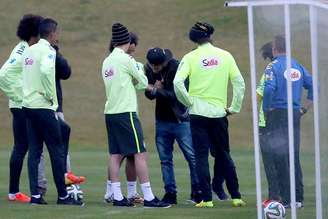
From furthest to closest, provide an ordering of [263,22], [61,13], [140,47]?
[61,13]
[140,47]
[263,22]

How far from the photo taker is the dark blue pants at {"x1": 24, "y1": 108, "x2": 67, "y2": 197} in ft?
41.8

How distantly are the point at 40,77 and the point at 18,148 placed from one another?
47.9 inches

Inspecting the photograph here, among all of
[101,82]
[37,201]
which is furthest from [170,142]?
[101,82]

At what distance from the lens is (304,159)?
9805mm

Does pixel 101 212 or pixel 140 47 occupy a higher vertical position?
pixel 140 47

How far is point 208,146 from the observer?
12.9 meters

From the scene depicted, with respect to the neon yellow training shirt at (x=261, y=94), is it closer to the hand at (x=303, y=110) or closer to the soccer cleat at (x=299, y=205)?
the hand at (x=303, y=110)

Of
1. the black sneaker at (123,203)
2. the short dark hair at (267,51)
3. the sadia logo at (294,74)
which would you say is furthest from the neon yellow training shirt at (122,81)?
the sadia logo at (294,74)

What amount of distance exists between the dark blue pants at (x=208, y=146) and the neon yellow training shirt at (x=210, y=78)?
11 cm

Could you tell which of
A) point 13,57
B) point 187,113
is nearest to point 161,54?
point 187,113

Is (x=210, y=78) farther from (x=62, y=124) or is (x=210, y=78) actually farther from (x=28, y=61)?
(x=28, y=61)

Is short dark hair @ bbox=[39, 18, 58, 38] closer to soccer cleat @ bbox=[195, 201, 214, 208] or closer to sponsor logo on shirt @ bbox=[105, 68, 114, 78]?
sponsor logo on shirt @ bbox=[105, 68, 114, 78]

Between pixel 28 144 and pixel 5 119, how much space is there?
18.2 m

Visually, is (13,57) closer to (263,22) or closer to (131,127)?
(131,127)
